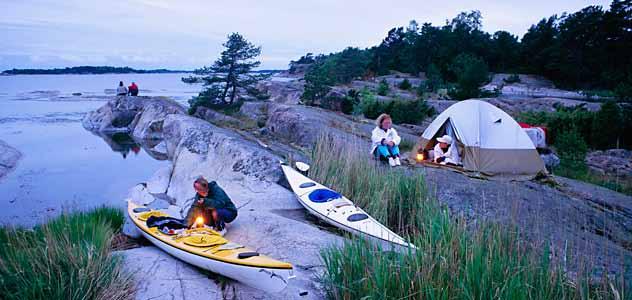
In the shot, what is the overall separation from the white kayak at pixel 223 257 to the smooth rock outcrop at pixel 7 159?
37.8 feet

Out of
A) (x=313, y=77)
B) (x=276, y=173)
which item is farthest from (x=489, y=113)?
(x=313, y=77)

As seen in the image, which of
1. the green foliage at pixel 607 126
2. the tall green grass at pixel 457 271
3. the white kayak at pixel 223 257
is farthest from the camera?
the green foliage at pixel 607 126

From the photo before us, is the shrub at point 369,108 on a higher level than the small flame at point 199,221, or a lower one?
higher

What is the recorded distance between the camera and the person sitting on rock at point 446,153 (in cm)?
1119

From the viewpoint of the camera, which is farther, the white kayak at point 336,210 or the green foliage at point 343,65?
the green foliage at point 343,65

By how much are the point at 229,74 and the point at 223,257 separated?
20624 millimetres

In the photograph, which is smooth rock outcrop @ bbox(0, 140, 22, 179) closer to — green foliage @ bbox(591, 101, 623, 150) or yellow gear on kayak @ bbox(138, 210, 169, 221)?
yellow gear on kayak @ bbox(138, 210, 169, 221)

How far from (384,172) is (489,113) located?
183 inches

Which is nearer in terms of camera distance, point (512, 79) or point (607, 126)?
point (607, 126)

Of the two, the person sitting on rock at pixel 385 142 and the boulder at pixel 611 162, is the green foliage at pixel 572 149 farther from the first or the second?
the person sitting on rock at pixel 385 142

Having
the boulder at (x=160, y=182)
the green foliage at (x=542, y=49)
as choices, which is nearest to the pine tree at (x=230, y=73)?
the boulder at (x=160, y=182)

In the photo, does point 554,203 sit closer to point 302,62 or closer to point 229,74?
point 229,74

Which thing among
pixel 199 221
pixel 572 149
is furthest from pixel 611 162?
pixel 199 221

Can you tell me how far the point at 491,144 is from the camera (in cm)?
1086
